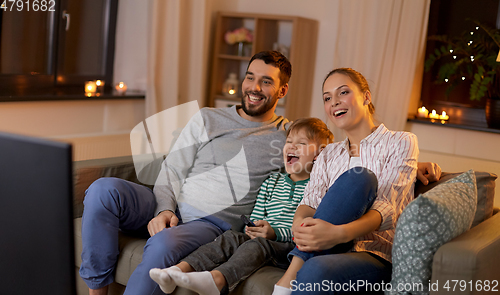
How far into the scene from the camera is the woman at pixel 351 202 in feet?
4.42

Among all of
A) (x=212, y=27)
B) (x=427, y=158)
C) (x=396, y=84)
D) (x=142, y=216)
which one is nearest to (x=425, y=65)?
(x=396, y=84)

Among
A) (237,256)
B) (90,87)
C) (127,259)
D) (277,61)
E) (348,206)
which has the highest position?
(277,61)

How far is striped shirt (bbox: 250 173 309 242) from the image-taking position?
1.76 meters

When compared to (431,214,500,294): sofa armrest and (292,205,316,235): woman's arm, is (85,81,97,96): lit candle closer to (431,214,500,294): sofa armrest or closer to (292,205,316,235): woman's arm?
(292,205,316,235): woman's arm

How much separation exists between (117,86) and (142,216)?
77.1 inches

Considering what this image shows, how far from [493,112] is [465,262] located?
7.73 ft

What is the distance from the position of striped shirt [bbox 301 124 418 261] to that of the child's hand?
16cm

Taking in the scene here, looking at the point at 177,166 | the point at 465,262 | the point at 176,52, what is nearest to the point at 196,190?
the point at 177,166

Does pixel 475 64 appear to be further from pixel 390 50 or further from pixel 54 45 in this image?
pixel 54 45

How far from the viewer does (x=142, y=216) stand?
69.4 inches

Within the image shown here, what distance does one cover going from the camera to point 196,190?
190cm

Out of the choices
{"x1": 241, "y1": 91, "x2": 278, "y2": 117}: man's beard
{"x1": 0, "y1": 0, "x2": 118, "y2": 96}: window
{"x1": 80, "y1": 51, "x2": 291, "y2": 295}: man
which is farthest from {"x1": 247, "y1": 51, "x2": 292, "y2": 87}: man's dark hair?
{"x1": 0, "y1": 0, "x2": 118, "y2": 96}: window

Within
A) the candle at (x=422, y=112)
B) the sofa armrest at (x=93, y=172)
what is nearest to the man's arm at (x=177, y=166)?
the sofa armrest at (x=93, y=172)

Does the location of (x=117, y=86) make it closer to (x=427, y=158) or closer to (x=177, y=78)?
(x=177, y=78)
